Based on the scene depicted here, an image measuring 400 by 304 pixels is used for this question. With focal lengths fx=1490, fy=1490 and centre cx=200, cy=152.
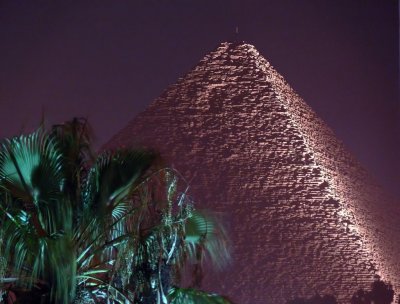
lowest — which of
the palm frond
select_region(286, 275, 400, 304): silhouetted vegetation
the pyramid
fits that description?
the palm frond

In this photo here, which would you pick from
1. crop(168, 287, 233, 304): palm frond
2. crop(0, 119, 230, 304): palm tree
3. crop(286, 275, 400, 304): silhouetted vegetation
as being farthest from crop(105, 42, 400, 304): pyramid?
crop(168, 287, 233, 304): palm frond

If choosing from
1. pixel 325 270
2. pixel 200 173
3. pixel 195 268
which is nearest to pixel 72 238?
pixel 195 268

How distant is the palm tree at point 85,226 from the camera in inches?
555

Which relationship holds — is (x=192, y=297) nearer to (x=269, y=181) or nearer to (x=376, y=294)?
(x=376, y=294)

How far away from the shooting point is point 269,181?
4825 cm

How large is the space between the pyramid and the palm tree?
28.6 m

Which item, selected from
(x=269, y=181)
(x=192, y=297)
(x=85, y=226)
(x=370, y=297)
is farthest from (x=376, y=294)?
(x=85, y=226)

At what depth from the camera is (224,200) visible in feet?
157

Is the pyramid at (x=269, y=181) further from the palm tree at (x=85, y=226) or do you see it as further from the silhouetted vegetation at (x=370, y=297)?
the palm tree at (x=85, y=226)

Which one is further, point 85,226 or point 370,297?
point 370,297

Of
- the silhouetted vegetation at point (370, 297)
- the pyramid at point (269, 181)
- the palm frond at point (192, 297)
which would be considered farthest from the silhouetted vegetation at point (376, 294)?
the palm frond at point (192, 297)

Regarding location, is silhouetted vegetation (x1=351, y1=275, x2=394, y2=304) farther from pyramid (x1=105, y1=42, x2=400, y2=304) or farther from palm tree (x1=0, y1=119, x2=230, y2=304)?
palm tree (x1=0, y1=119, x2=230, y2=304)

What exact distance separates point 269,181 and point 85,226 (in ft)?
112

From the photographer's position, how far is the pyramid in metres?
45.2
